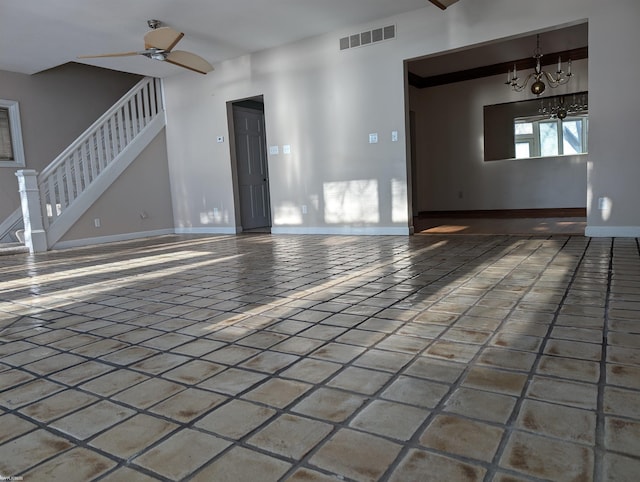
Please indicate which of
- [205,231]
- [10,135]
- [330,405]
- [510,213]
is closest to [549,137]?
[510,213]

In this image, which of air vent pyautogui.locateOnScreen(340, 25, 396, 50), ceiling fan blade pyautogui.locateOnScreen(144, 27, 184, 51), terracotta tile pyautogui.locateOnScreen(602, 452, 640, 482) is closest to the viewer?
terracotta tile pyautogui.locateOnScreen(602, 452, 640, 482)

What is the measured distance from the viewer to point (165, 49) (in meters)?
5.40

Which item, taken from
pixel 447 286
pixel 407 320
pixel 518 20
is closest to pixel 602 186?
pixel 518 20

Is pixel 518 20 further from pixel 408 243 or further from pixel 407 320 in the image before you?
pixel 407 320

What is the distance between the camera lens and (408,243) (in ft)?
17.1

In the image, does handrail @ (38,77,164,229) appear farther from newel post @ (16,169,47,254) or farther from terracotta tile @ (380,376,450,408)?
terracotta tile @ (380,376,450,408)

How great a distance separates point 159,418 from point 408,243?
4.19 m

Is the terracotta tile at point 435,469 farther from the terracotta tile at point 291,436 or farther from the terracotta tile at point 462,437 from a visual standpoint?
the terracotta tile at point 291,436

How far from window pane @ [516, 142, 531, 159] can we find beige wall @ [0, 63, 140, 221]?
796 centimetres

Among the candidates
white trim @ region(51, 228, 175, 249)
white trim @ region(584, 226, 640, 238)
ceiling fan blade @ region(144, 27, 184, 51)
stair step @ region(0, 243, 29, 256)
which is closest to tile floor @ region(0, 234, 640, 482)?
white trim @ region(584, 226, 640, 238)

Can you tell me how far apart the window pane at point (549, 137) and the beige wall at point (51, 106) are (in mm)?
8285

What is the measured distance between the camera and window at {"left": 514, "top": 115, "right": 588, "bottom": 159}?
26.2 feet

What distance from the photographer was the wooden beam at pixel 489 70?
7594 millimetres

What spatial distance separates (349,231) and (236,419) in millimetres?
5349
